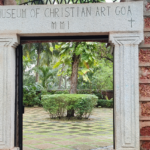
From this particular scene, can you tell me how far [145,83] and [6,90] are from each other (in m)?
2.40

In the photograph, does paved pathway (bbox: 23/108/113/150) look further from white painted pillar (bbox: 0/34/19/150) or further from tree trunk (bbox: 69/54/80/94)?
tree trunk (bbox: 69/54/80/94)

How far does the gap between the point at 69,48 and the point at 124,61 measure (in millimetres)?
7191

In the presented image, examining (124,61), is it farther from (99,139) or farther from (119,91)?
(99,139)

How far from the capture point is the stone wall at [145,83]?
4.21 metres

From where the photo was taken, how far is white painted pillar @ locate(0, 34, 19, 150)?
13.9 ft

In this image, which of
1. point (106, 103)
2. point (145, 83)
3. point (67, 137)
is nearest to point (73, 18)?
point (145, 83)

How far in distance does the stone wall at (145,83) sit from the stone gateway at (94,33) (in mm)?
157

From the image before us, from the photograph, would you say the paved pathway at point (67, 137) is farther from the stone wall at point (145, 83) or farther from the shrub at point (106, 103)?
the shrub at point (106, 103)

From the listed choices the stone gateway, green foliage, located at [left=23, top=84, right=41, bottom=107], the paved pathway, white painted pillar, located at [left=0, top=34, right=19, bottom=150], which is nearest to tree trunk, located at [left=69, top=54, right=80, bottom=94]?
the paved pathway

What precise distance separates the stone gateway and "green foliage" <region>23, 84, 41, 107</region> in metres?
13.3

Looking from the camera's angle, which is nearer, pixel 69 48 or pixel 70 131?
pixel 70 131

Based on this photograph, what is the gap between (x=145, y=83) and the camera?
168 inches

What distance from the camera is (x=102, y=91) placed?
1912cm

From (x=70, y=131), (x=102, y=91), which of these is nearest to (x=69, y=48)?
(x=70, y=131)
